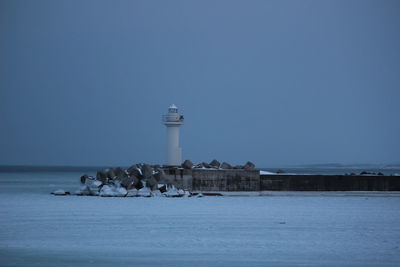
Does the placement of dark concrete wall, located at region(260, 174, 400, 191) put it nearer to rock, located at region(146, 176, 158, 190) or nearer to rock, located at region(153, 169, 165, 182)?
rock, located at region(153, 169, 165, 182)

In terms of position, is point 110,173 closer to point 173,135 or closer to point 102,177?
point 102,177

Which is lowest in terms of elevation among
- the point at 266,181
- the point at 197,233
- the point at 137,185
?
the point at 197,233

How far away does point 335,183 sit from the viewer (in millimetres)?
29547

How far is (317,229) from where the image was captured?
17875 millimetres

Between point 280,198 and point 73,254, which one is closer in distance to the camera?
point 73,254

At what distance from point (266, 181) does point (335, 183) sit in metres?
2.89

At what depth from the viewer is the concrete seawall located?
29.2m

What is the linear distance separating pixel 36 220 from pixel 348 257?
9798 millimetres

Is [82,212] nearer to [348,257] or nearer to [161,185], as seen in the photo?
[161,185]

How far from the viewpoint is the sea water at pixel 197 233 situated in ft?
40.9

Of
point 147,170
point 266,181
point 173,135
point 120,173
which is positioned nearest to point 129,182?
point 120,173

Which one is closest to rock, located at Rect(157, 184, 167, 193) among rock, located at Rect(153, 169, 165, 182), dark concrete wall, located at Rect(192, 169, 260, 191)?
rock, located at Rect(153, 169, 165, 182)

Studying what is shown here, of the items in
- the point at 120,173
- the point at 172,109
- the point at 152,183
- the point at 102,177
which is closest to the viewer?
the point at 152,183

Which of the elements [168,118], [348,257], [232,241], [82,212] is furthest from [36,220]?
[168,118]
